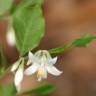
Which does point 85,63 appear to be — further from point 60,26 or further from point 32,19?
point 32,19

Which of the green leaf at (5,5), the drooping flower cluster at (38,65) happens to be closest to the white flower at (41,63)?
the drooping flower cluster at (38,65)

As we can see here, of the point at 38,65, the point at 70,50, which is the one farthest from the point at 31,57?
the point at 70,50

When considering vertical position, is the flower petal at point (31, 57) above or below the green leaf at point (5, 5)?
below

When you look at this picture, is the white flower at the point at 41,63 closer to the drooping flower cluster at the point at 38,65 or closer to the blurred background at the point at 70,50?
the drooping flower cluster at the point at 38,65

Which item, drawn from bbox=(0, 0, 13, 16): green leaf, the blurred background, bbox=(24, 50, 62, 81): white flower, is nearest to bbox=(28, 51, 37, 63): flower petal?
bbox=(24, 50, 62, 81): white flower

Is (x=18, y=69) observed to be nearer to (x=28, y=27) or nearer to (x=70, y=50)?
(x=28, y=27)

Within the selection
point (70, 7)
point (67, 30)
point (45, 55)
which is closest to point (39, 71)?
point (45, 55)
